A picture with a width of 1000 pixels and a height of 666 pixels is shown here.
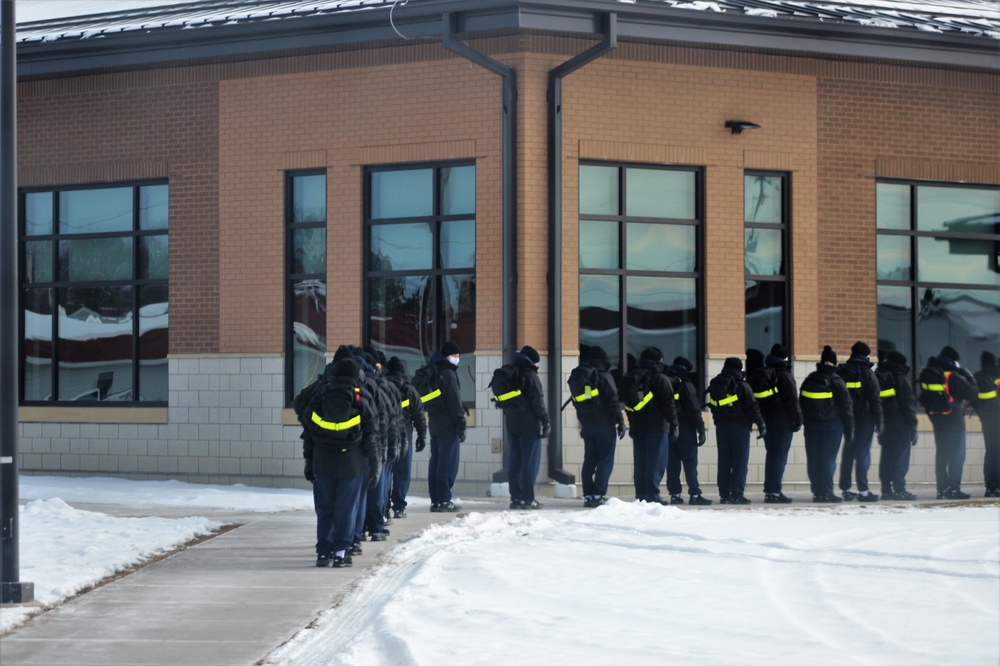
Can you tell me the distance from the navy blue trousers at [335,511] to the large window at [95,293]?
29.7 ft

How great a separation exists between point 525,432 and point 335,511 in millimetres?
4679

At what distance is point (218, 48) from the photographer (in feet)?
63.6

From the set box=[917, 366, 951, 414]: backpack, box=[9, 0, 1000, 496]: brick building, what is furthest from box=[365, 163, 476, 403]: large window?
box=[917, 366, 951, 414]: backpack

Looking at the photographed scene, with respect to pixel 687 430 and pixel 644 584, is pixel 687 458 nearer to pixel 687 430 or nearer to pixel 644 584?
pixel 687 430

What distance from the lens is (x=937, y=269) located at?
20906mm

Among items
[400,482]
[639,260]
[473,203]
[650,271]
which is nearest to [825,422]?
[650,271]

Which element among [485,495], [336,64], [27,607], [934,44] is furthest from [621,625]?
[934,44]

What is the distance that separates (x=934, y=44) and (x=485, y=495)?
8.62 metres

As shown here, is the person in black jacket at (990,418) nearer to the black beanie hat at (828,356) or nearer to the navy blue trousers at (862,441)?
the navy blue trousers at (862,441)

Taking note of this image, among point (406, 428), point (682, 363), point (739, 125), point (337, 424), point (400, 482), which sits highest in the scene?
point (739, 125)

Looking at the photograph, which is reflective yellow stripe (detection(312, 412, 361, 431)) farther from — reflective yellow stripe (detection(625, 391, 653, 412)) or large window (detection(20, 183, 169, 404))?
large window (detection(20, 183, 169, 404))

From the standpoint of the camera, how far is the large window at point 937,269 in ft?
67.4

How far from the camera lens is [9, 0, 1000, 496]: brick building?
1834 cm

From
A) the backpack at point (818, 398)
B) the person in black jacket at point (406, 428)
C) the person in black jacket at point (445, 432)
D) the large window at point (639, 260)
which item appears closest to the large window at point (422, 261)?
the large window at point (639, 260)
